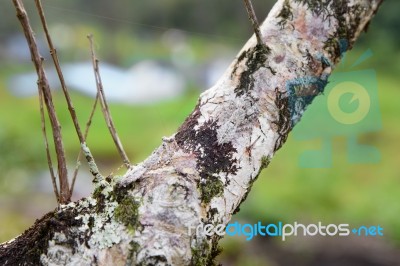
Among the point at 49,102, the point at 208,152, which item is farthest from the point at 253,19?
the point at 49,102

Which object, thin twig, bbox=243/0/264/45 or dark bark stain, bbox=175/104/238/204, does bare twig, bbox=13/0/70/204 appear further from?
thin twig, bbox=243/0/264/45

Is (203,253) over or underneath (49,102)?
underneath

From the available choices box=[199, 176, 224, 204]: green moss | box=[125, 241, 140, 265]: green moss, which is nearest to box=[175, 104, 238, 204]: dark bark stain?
box=[199, 176, 224, 204]: green moss

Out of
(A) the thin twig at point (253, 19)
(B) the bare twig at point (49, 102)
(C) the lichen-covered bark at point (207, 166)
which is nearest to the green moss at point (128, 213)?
(C) the lichen-covered bark at point (207, 166)

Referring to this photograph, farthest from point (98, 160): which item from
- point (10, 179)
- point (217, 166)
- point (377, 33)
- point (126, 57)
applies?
point (217, 166)

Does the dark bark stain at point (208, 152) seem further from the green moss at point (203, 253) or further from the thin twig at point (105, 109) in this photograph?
the thin twig at point (105, 109)

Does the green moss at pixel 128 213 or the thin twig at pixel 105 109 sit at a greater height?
the thin twig at pixel 105 109

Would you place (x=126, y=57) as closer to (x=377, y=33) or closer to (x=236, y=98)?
(x=377, y=33)

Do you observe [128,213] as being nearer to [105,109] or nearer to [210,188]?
[210,188]
